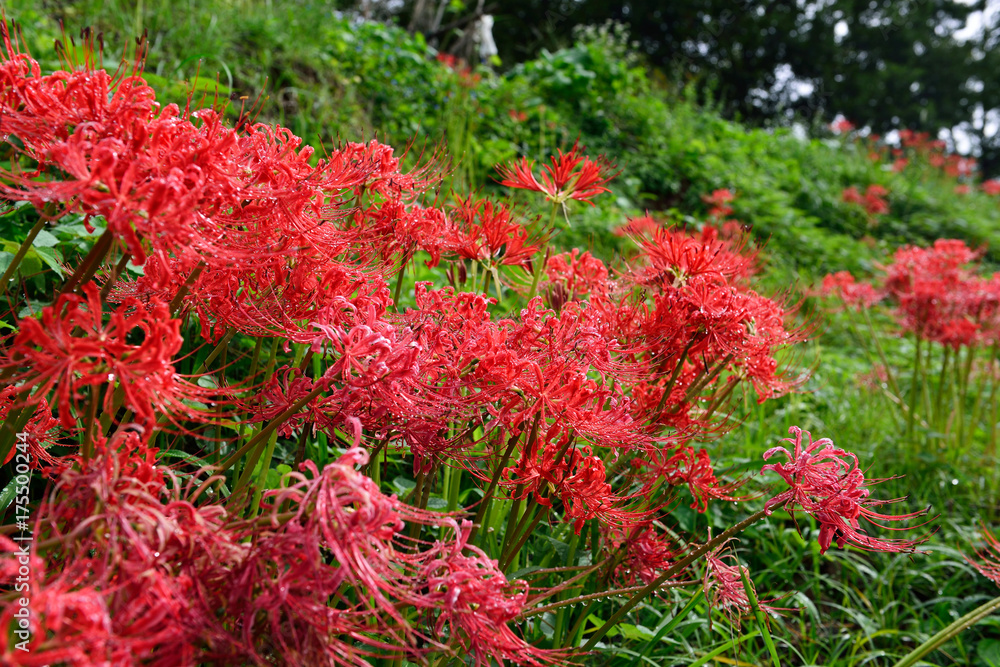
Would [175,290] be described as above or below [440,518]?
above

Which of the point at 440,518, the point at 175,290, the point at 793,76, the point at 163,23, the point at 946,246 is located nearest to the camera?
the point at 440,518

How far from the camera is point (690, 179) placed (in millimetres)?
8094

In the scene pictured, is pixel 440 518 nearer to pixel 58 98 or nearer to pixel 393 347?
pixel 393 347

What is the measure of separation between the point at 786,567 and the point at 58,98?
2.89 m

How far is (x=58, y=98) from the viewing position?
987mm

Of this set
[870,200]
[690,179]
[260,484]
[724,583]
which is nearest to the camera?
[260,484]

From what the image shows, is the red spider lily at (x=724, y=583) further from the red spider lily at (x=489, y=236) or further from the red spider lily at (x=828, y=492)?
the red spider lily at (x=489, y=236)

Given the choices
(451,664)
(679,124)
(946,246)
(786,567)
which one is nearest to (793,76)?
(679,124)

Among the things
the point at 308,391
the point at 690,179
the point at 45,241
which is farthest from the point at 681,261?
the point at 690,179

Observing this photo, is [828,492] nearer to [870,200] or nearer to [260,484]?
[260,484]

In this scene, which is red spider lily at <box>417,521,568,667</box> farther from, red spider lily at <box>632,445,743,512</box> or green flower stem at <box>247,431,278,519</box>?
red spider lily at <box>632,445,743,512</box>

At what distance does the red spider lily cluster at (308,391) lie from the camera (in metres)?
0.79

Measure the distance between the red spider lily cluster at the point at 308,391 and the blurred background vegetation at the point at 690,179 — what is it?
1.11 ft

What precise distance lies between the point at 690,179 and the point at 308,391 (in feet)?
25.2
